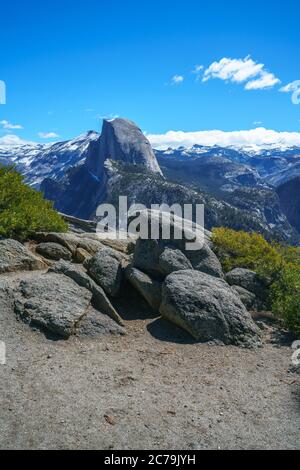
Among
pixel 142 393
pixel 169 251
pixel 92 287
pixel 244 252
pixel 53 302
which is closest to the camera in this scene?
pixel 142 393

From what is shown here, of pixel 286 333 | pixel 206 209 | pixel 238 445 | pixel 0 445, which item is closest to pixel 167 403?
pixel 238 445

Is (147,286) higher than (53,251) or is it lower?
lower

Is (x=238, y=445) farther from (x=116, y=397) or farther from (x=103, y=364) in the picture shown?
(x=103, y=364)

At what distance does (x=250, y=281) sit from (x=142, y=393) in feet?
35.7

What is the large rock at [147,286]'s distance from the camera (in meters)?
16.0

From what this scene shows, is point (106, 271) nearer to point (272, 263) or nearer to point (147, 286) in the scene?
point (147, 286)

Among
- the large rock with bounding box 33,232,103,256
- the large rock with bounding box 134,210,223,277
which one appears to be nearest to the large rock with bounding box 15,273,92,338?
the large rock with bounding box 134,210,223,277

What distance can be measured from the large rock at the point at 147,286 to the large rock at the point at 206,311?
37.9 inches

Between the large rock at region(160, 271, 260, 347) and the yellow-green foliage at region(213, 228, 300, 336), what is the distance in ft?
6.70

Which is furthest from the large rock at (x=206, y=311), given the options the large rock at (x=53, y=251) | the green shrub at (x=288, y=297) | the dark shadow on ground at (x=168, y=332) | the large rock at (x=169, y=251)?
the large rock at (x=53, y=251)

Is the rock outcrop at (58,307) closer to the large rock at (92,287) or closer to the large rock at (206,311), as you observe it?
the large rock at (92,287)

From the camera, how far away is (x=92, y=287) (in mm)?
14750

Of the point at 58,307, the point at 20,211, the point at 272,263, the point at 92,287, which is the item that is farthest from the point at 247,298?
the point at 20,211
